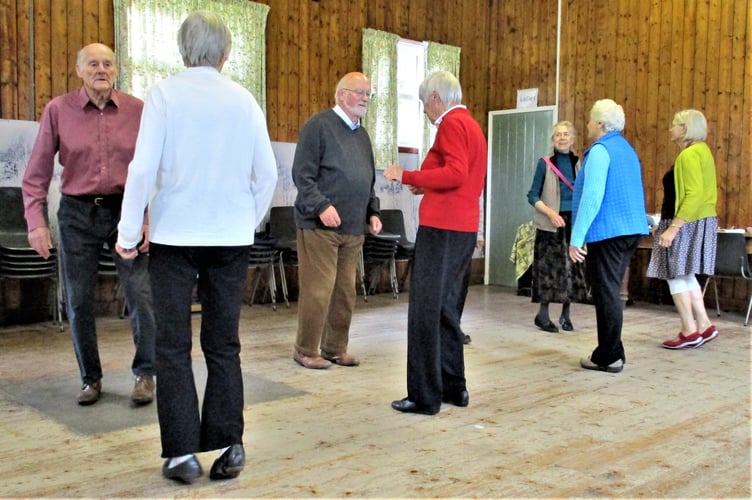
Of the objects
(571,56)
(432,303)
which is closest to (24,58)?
(432,303)

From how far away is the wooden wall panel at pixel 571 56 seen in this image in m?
6.12

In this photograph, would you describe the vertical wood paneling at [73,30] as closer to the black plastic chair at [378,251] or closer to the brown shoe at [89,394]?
the black plastic chair at [378,251]

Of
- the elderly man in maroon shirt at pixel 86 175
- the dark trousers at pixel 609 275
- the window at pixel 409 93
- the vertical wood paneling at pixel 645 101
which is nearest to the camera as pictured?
the elderly man in maroon shirt at pixel 86 175

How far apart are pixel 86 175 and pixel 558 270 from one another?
3.42m

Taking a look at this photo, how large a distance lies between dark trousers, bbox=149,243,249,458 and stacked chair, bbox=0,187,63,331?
339 cm

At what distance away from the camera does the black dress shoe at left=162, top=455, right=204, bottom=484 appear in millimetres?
2395

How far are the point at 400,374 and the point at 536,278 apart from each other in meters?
1.87

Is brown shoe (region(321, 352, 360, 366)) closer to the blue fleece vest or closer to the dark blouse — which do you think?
the blue fleece vest

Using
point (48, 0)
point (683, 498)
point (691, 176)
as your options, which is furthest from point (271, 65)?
point (683, 498)

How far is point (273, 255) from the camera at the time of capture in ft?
21.9

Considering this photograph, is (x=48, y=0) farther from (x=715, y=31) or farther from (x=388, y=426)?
(x=715, y=31)

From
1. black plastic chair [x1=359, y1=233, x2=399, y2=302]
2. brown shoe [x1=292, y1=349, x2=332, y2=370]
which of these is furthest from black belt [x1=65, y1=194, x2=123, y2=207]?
black plastic chair [x1=359, y1=233, x2=399, y2=302]

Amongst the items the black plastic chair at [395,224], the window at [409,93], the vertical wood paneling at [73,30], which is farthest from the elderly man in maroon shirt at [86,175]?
the window at [409,93]

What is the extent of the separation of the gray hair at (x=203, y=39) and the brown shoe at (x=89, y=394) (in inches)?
67.5
